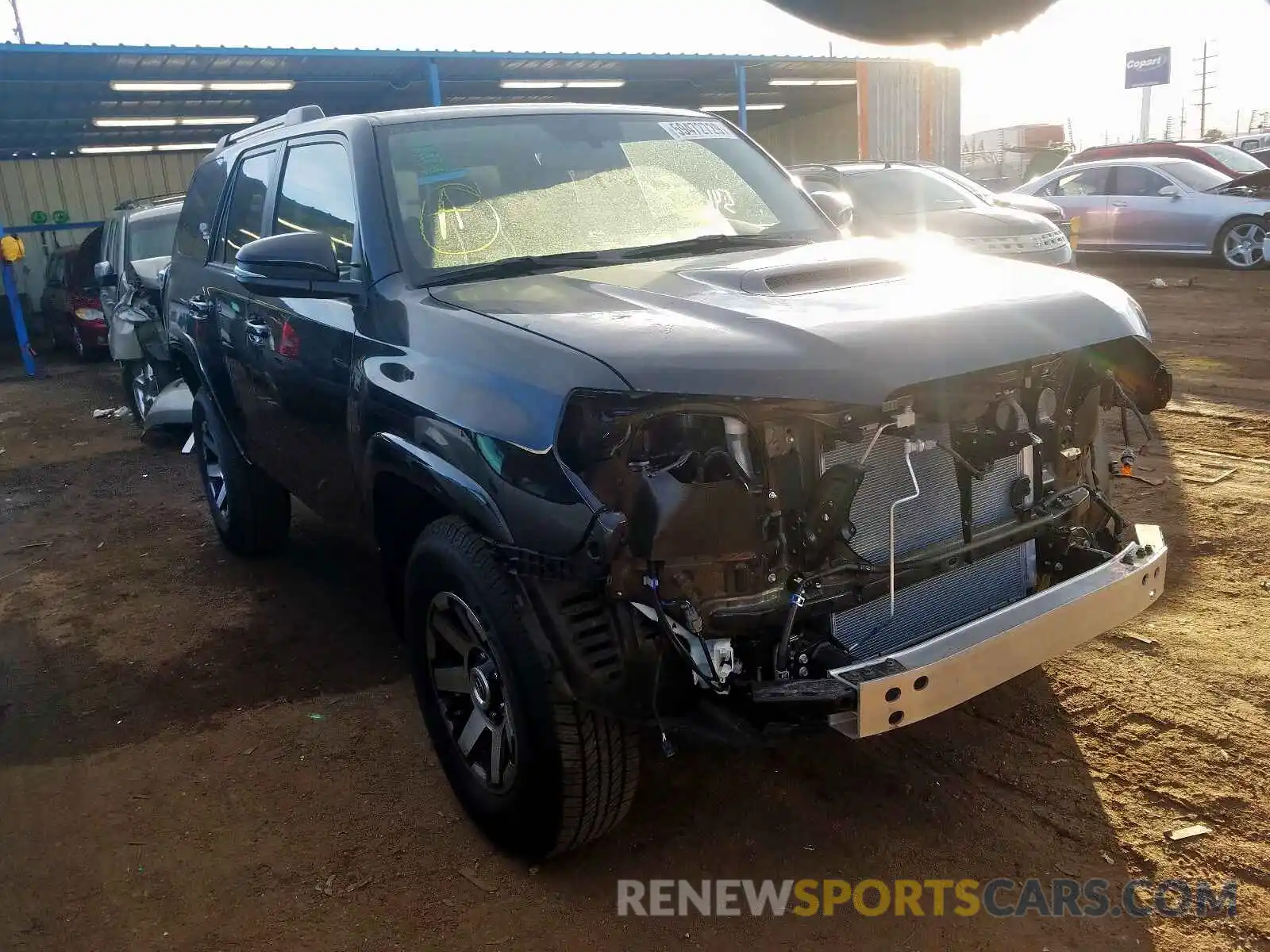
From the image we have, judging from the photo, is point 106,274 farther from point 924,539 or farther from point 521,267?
point 924,539

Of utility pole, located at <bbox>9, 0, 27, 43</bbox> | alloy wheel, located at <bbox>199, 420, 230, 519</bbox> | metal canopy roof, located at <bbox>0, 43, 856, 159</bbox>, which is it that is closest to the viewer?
utility pole, located at <bbox>9, 0, 27, 43</bbox>

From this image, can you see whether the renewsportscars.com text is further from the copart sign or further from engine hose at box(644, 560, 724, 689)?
the copart sign

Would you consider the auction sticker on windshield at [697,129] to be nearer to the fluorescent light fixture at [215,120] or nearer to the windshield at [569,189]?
the windshield at [569,189]

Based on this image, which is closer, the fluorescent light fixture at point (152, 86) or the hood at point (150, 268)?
the hood at point (150, 268)

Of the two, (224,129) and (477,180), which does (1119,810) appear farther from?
(224,129)

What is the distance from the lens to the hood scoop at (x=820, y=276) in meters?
2.73

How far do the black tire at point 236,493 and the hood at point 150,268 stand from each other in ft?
12.3

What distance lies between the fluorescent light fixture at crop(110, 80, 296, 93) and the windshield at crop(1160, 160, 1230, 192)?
12077mm

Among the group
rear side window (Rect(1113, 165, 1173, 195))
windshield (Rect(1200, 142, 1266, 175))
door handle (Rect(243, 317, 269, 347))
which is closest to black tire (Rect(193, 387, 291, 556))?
Answer: door handle (Rect(243, 317, 269, 347))

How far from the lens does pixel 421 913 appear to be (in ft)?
8.71

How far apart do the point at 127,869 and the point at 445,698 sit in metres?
1.00

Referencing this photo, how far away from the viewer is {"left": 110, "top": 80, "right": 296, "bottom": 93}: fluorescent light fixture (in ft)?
44.1

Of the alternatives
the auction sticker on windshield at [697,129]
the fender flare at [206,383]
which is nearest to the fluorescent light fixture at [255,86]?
the fender flare at [206,383]

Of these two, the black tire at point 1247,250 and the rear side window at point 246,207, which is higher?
the rear side window at point 246,207
